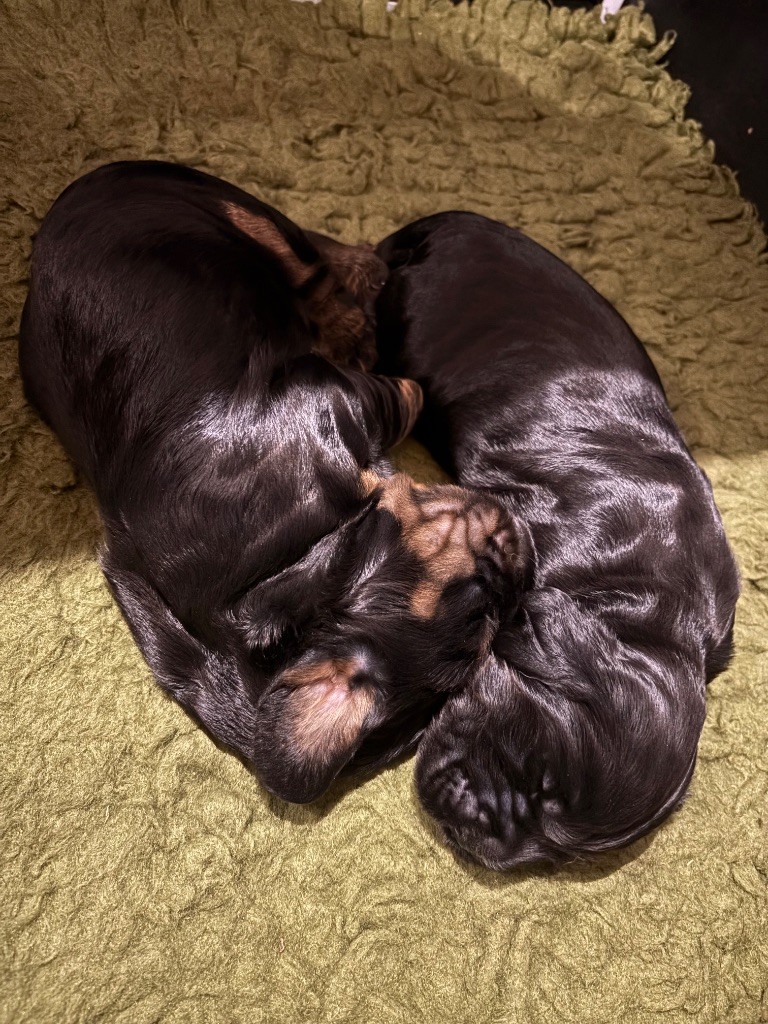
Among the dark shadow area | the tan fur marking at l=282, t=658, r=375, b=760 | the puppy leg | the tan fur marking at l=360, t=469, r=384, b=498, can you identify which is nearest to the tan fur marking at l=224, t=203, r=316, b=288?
the puppy leg

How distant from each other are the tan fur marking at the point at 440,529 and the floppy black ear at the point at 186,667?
0.49m

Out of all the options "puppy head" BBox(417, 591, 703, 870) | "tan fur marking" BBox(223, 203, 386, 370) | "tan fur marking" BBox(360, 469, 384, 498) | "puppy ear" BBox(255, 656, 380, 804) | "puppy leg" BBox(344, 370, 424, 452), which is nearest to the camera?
"puppy ear" BBox(255, 656, 380, 804)

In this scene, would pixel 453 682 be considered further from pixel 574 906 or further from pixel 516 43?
pixel 516 43

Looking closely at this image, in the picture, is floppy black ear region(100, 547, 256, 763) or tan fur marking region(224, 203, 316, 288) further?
tan fur marking region(224, 203, 316, 288)

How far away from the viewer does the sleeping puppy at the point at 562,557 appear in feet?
6.12

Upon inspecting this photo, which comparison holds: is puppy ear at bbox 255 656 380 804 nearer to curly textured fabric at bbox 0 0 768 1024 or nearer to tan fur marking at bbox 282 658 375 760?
tan fur marking at bbox 282 658 375 760

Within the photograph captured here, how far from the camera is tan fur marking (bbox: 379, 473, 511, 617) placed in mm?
2010

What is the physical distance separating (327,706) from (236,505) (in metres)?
0.52

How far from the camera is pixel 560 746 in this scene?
1873 mm

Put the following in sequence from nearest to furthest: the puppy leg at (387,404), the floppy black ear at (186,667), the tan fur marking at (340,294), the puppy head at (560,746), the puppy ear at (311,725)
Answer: the puppy ear at (311,725), the puppy head at (560,746), the floppy black ear at (186,667), the puppy leg at (387,404), the tan fur marking at (340,294)

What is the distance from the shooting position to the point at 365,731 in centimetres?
182

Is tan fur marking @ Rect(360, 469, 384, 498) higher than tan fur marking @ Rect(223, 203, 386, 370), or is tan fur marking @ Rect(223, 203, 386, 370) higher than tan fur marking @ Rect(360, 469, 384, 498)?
tan fur marking @ Rect(223, 203, 386, 370)

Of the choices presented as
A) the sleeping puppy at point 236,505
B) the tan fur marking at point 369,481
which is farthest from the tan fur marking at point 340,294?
the tan fur marking at point 369,481

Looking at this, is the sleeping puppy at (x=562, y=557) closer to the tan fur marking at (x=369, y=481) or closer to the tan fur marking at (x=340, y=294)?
the tan fur marking at (x=340, y=294)
